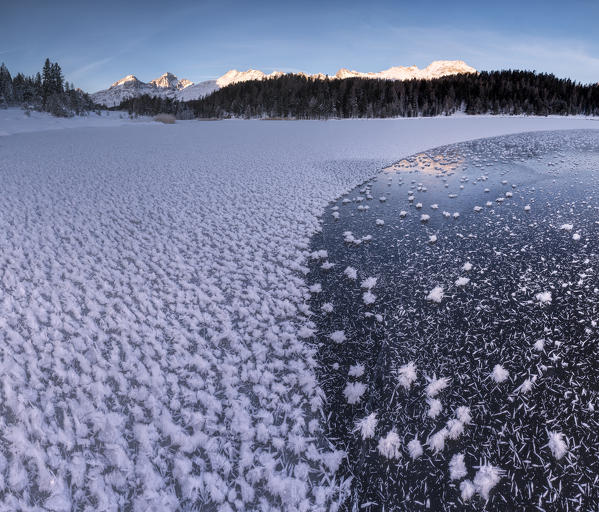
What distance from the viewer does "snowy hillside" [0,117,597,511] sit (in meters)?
2.09

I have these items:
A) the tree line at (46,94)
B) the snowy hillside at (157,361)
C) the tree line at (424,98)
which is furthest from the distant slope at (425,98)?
the snowy hillside at (157,361)

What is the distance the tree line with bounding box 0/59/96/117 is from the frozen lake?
46.6 metres

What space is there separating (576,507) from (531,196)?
26.4 ft

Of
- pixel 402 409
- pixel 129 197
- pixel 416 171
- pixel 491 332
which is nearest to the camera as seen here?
pixel 402 409

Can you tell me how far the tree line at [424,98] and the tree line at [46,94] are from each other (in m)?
15.4

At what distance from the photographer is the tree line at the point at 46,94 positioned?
1546 inches

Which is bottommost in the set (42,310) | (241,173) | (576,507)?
(576,507)

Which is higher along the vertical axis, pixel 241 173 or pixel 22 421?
pixel 241 173

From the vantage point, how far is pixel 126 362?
2.91m

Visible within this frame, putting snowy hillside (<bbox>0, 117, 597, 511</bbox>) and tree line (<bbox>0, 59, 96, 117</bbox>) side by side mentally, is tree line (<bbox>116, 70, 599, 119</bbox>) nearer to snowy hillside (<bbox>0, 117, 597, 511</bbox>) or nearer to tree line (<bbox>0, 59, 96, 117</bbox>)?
tree line (<bbox>0, 59, 96, 117</bbox>)

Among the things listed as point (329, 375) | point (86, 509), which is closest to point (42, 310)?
point (86, 509)

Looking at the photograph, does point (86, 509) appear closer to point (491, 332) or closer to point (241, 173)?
point (491, 332)

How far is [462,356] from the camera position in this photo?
308 centimetres

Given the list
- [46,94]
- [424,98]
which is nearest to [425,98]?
[424,98]
